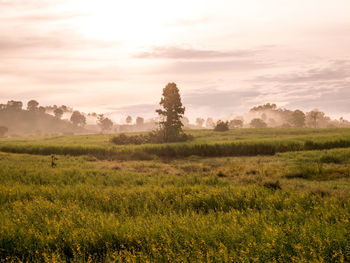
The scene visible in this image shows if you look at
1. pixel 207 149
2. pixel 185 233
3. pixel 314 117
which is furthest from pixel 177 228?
pixel 314 117

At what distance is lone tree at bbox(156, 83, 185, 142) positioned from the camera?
39.2m

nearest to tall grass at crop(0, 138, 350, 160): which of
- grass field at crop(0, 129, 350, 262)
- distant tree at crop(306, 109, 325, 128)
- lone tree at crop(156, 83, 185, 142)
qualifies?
lone tree at crop(156, 83, 185, 142)

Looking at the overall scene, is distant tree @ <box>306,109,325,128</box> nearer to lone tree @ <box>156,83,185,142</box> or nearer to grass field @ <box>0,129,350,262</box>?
lone tree @ <box>156,83,185,142</box>

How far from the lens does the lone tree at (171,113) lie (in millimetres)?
39188

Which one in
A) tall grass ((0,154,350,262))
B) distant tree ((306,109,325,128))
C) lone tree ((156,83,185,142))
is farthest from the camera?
distant tree ((306,109,325,128))

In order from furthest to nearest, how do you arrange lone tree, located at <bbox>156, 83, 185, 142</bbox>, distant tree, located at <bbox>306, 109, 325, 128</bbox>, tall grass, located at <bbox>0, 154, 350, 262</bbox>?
distant tree, located at <bbox>306, 109, 325, 128</bbox> < lone tree, located at <bbox>156, 83, 185, 142</bbox> < tall grass, located at <bbox>0, 154, 350, 262</bbox>

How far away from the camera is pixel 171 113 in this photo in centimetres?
3956

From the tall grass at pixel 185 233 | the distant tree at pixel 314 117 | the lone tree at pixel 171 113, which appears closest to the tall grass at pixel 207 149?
the lone tree at pixel 171 113

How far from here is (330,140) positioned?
27.0 meters

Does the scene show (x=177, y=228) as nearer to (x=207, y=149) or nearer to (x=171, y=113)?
(x=207, y=149)

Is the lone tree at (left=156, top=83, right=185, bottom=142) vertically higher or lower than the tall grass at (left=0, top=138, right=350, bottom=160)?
higher

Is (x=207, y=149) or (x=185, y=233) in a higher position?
(x=207, y=149)

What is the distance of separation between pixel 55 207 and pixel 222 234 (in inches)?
230

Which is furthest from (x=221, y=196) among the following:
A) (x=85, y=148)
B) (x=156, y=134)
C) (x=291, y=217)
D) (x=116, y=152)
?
(x=156, y=134)
